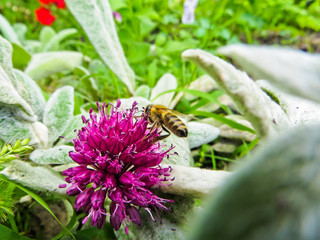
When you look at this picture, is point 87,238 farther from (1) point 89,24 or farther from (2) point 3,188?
(1) point 89,24

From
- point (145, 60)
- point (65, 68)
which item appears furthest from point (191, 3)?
point (65, 68)

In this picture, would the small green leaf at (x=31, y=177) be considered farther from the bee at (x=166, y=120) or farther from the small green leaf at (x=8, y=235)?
the bee at (x=166, y=120)

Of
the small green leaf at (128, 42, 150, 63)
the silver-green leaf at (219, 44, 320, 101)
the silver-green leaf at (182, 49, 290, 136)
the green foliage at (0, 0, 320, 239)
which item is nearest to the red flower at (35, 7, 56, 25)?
the green foliage at (0, 0, 320, 239)

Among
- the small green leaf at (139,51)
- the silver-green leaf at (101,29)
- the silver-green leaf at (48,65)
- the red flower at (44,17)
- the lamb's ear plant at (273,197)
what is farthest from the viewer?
the red flower at (44,17)

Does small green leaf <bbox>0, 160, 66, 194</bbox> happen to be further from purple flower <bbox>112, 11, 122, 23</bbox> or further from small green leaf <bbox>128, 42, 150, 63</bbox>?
purple flower <bbox>112, 11, 122, 23</bbox>

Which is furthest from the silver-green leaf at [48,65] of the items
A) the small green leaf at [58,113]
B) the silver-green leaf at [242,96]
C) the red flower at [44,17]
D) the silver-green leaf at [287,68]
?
the silver-green leaf at [287,68]
